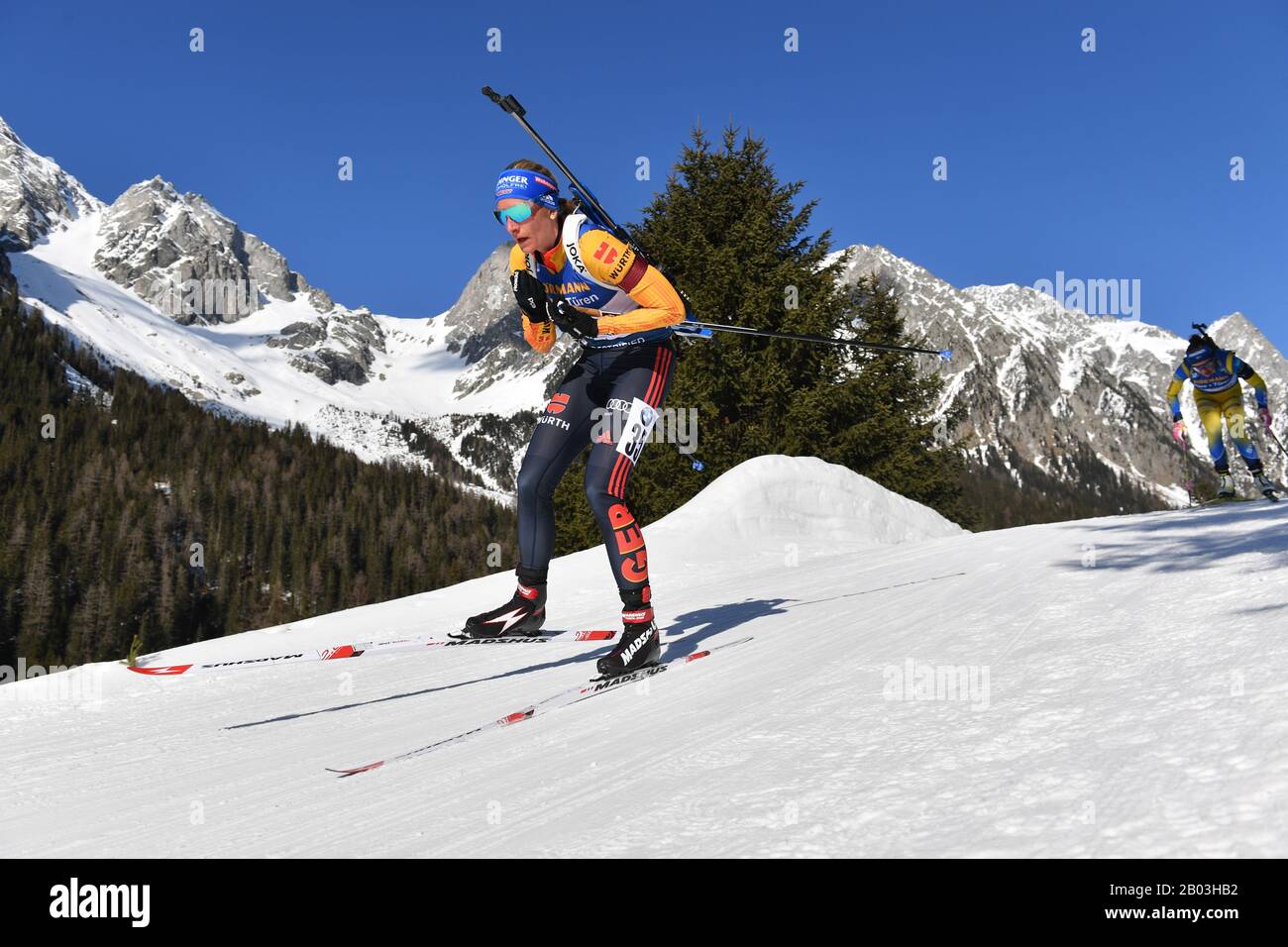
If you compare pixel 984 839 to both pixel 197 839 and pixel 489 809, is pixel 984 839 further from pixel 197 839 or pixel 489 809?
pixel 197 839

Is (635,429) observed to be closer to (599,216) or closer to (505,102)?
(599,216)

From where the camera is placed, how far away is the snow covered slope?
1.99m

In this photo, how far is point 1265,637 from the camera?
2934mm

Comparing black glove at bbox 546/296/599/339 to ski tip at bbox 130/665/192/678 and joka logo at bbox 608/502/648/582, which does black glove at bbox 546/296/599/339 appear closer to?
joka logo at bbox 608/502/648/582

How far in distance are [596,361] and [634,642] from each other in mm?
1865

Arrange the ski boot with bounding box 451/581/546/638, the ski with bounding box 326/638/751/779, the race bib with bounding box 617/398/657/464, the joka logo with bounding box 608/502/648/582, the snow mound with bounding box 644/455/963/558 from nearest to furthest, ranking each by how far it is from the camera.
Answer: the ski with bounding box 326/638/751/779 < the joka logo with bounding box 608/502/648/582 < the race bib with bounding box 617/398/657/464 < the ski boot with bounding box 451/581/546/638 < the snow mound with bounding box 644/455/963/558

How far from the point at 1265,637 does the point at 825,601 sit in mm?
3588

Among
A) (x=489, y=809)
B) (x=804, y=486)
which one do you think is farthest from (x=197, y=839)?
(x=804, y=486)

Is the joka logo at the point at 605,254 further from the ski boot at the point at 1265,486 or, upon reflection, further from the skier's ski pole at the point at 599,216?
the ski boot at the point at 1265,486

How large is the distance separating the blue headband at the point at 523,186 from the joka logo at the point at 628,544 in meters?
1.96

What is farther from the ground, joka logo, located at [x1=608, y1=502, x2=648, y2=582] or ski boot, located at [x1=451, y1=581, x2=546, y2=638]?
joka logo, located at [x1=608, y1=502, x2=648, y2=582]
